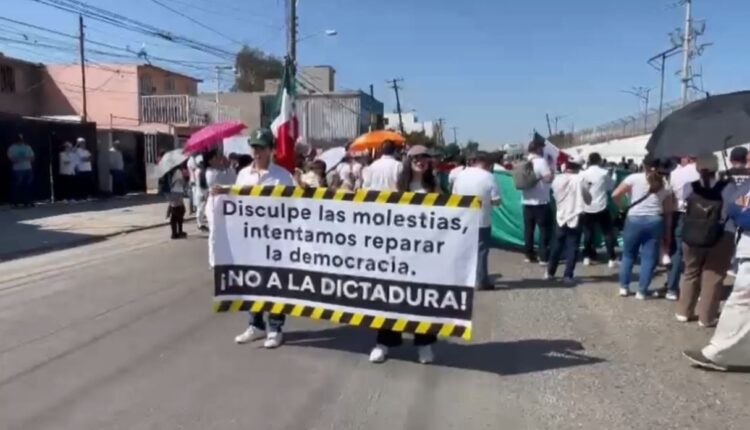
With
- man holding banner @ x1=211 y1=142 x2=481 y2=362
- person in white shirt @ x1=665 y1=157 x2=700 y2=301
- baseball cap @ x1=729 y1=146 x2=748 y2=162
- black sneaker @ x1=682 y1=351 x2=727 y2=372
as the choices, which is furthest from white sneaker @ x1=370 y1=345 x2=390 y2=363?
person in white shirt @ x1=665 y1=157 x2=700 y2=301

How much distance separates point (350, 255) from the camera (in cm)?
596

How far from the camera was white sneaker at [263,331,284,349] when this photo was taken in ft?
20.6

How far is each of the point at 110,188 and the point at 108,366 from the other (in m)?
19.3

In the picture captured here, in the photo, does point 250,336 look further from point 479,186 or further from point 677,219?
point 677,219

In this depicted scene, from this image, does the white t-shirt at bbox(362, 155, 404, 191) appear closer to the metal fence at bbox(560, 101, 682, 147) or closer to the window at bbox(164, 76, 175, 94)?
the metal fence at bbox(560, 101, 682, 147)

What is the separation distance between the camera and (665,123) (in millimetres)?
7883

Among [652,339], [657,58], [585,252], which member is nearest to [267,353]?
[652,339]

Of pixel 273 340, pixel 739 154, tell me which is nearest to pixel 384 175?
pixel 273 340

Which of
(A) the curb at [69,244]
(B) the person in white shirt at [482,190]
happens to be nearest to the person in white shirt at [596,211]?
(B) the person in white shirt at [482,190]

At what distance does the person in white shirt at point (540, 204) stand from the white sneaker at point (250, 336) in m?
5.46

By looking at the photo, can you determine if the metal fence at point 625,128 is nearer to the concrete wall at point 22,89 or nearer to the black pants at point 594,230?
the black pants at point 594,230

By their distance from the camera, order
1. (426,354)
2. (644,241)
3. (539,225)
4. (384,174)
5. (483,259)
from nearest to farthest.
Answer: (426,354) < (384,174) < (644,241) < (483,259) < (539,225)

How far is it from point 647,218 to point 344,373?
4.36 metres

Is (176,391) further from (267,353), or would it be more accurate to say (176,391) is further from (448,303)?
(448,303)
